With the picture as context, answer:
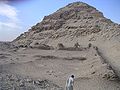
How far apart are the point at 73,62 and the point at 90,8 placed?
110ft

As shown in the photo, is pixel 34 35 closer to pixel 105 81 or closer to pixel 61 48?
pixel 61 48

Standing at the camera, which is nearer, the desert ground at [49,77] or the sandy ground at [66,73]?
the desert ground at [49,77]

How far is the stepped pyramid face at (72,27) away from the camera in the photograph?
1742 inches

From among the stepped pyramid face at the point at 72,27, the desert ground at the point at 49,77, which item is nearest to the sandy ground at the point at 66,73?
the desert ground at the point at 49,77

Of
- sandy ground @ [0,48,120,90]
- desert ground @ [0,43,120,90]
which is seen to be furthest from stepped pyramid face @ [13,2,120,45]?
desert ground @ [0,43,120,90]

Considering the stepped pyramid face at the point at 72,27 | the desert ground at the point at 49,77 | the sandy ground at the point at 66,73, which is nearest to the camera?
the desert ground at the point at 49,77

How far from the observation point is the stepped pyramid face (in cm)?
4425

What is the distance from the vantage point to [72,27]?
4909 cm

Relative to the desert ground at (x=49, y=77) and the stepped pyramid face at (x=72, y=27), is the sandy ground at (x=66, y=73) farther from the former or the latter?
the stepped pyramid face at (x=72, y=27)

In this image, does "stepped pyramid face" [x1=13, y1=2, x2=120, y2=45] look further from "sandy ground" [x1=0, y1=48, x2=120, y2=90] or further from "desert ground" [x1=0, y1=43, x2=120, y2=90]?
"desert ground" [x1=0, y1=43, x2=120, y2=90]

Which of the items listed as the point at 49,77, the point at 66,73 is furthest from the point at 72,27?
the point at 49,77

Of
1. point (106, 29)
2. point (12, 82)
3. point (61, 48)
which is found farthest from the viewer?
point (106, 29)

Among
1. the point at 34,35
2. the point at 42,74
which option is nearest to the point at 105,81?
the point at 42,74

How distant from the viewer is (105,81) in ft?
51.7
